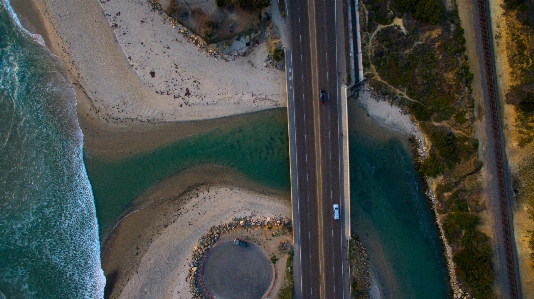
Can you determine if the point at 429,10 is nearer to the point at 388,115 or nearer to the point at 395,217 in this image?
the point at 388,115

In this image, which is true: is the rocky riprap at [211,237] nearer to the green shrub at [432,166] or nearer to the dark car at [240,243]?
the dark car at [240,243]

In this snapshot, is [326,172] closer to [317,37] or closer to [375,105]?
[375,105]

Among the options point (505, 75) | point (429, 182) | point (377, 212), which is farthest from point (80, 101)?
point (505, 75)

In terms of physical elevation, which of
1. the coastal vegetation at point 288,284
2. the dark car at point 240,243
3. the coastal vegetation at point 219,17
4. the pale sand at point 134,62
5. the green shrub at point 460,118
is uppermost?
the coastal vegetation at point 219,17

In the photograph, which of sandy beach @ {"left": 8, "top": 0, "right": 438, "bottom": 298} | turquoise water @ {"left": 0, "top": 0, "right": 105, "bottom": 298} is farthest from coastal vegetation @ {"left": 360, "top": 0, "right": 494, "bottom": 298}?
turquoise water @ {"left": 0, "top": 0, "right": 105, "bottom": 298}

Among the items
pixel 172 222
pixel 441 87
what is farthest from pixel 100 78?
pixel 441 87

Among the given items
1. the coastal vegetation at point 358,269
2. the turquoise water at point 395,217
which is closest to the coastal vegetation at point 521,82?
the turquoise water at point 395,217
